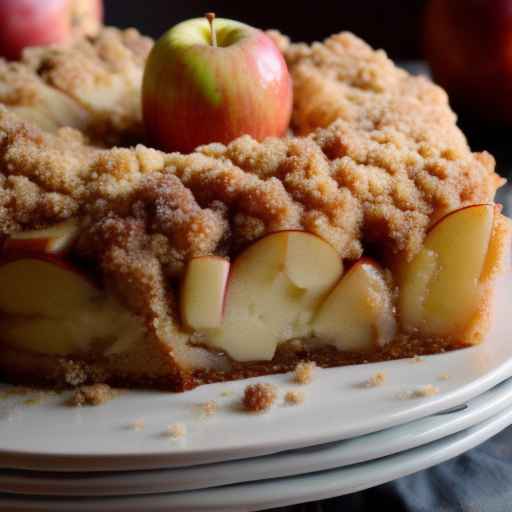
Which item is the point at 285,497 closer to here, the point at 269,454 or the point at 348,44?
the point at 269,454

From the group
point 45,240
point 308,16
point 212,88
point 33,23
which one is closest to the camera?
point 45,240

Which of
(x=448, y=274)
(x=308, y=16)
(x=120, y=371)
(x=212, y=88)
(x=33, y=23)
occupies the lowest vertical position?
(x=308, y=16)

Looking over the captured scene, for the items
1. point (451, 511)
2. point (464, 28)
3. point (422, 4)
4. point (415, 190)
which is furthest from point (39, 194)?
point (422, 4)

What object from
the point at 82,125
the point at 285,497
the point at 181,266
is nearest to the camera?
the point at 285,497

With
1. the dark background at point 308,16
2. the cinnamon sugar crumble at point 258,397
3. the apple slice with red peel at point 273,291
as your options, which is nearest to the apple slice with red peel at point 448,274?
the apple slice with red peel at point 273,291

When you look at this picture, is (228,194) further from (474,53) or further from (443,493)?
(474,53)

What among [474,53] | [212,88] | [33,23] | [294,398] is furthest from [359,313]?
[33,23]

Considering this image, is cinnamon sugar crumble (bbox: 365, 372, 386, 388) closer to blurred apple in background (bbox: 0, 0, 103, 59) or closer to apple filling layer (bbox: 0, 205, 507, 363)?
apple filling layer (bbox: 0, 205, 507, 363)
